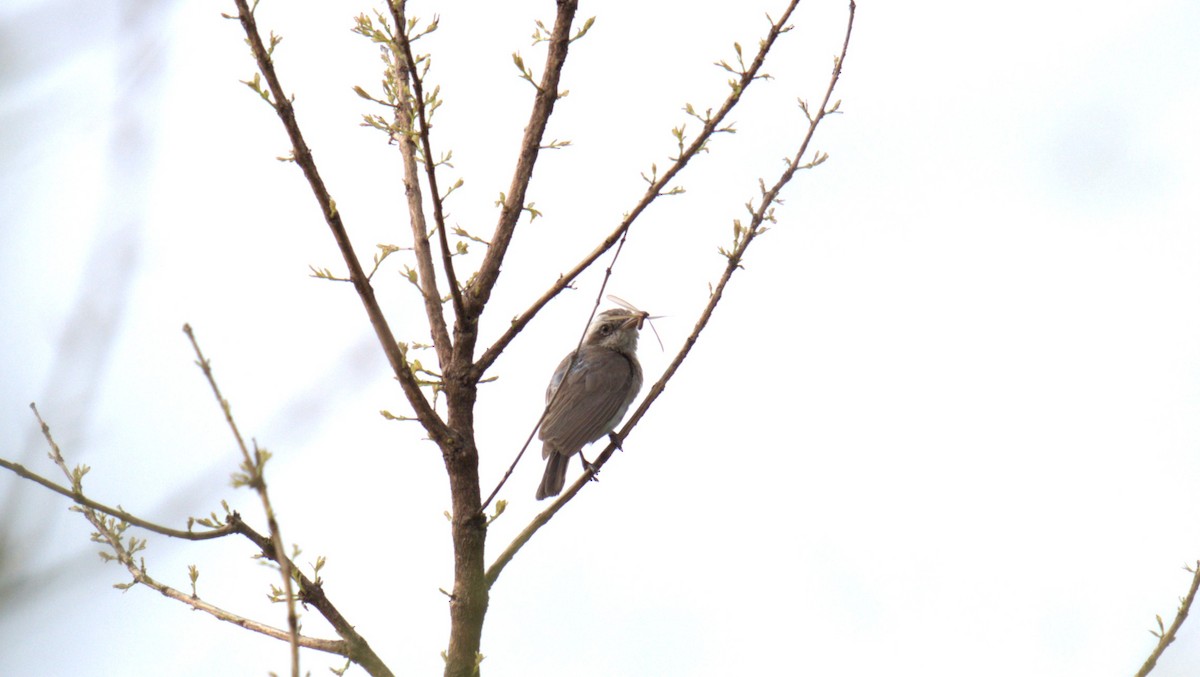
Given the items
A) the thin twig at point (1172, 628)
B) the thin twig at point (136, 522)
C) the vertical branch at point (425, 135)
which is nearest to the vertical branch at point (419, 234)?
the vertical branch at point (425, 135)

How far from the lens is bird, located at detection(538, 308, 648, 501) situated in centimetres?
761

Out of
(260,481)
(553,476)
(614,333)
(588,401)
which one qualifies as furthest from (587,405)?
(260,481)

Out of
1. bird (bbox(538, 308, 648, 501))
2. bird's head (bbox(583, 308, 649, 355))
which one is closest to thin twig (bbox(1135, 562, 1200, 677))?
bird (bbox(538, 308, 648, 501))

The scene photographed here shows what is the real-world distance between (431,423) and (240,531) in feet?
2.10

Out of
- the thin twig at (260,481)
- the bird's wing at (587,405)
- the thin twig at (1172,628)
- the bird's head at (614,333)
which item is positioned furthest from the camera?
the bird's head at (614,333)

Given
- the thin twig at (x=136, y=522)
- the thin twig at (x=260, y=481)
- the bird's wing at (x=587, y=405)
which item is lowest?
the thin twig at (x=260, y=481)

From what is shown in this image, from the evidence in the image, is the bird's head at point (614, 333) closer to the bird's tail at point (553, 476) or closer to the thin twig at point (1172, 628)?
the bird's tail at point (553, 476)

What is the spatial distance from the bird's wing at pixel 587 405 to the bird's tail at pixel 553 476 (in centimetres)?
9

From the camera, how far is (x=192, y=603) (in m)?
3.68

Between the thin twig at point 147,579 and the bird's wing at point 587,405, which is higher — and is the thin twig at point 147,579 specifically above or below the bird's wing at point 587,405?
below

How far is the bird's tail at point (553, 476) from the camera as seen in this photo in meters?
7.60

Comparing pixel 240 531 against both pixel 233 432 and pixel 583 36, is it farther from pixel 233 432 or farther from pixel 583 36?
pixel 583 36

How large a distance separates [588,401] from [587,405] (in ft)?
0.19

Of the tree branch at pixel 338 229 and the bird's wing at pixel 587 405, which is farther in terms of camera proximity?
the bird's wing at pixel 587 405
